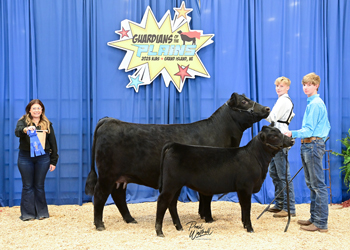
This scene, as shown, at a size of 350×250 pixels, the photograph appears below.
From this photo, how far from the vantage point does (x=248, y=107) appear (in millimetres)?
4199

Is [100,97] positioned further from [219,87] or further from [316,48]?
[316,48]

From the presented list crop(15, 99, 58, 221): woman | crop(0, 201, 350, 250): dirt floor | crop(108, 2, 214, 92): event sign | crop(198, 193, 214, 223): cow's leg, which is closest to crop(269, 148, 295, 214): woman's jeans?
crop(0, 201, 350, 250): dirt floor

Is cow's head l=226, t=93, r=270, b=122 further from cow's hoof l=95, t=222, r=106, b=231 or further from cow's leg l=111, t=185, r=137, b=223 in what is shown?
cow's hoof l=95, t=222, r=106, b=231

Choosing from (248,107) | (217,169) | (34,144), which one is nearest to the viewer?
(217,169)

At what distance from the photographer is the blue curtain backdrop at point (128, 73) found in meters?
5.45

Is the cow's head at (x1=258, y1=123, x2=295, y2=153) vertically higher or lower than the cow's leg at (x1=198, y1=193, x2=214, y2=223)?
higher

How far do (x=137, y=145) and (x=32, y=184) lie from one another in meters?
1.79

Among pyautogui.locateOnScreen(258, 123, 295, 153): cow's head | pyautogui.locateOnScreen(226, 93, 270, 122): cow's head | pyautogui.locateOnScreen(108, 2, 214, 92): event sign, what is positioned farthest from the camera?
pyautogui.locateOnScreen(108, 2, 214, 92): event sign

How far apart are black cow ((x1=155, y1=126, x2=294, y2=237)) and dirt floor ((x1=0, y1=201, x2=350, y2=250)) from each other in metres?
0.26

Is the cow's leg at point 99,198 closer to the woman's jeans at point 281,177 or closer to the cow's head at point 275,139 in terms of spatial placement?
the cow's head at point 275,139

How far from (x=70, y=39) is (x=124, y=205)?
2.98 metres

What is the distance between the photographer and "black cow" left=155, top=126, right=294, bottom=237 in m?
3.45

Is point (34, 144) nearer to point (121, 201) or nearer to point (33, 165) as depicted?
point (33, 165)

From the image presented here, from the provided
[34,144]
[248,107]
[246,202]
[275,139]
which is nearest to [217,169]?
[246,202]
